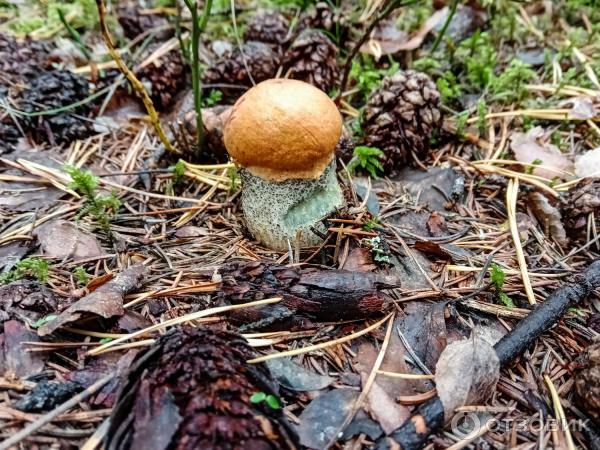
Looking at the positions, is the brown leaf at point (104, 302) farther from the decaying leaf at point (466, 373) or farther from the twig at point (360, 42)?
the twig at point (360, 42)

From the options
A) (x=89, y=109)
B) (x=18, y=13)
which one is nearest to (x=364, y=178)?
(x=89, y=109)

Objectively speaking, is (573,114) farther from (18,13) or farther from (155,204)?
(18,13)

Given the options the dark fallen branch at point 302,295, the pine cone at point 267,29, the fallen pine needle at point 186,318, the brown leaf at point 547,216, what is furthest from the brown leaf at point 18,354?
the pine cone at point 267,29

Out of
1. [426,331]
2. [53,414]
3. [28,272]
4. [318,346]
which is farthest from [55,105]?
[426,331]

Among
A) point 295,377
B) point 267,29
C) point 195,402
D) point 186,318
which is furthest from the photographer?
point 267,29

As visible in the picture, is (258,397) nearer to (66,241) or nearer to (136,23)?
(66,241)

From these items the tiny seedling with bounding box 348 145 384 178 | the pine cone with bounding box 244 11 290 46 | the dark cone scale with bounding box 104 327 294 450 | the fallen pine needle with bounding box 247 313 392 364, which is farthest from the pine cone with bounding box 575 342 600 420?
the pine cone with bounding box 244 11 290 46

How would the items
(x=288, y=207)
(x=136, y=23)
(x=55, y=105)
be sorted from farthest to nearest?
A: (x=136, y=23)
(x=55, y=105)
(x=288, y=207)

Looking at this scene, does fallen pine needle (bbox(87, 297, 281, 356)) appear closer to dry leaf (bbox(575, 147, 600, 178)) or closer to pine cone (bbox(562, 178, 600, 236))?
pine cone (bbox(562, 178, 600, 236))
